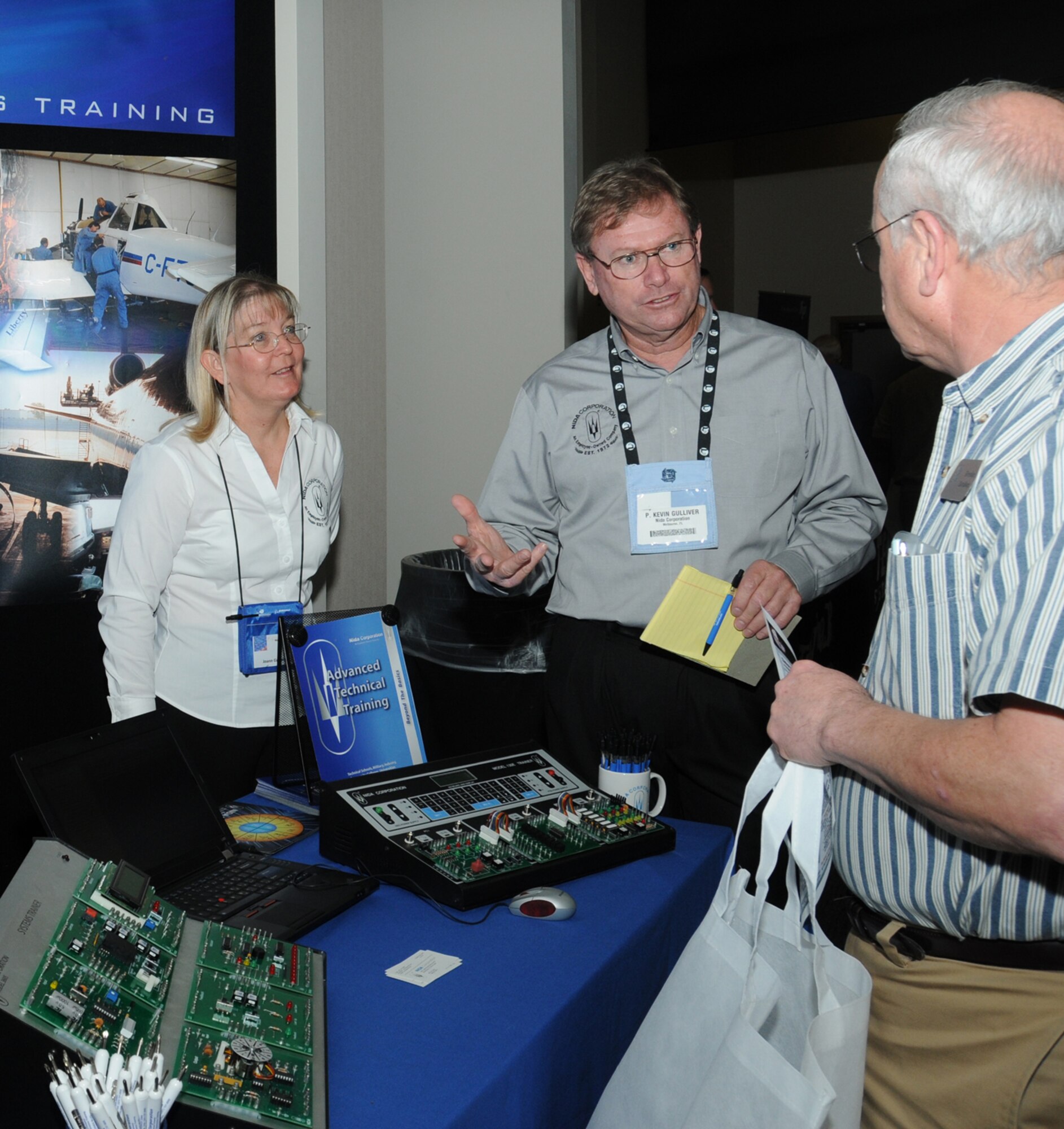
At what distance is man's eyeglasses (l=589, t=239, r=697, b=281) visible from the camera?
2074 mm

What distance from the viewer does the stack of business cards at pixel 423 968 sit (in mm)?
1283

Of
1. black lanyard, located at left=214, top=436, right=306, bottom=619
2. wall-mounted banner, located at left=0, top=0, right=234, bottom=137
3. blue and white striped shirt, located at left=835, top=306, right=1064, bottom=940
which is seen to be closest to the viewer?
blue and white striped shirt, located at left=835, top=306, right=1064, bottom=940

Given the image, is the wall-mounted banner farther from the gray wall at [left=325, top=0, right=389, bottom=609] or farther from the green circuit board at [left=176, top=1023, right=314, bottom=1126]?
the green circuit board at [left=176, top=1023, right=314, bottom=1126]

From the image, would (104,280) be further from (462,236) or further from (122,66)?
(462,236)

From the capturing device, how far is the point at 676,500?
212cm

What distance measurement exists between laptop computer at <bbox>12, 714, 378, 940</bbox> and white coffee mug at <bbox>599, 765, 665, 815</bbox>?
0.51m

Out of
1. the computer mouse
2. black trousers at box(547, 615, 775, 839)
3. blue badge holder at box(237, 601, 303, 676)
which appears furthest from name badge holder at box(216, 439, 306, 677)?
the computer mouse

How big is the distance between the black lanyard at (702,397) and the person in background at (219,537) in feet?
2.75

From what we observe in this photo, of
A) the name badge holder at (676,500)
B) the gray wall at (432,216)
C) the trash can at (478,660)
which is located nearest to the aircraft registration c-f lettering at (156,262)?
the gray wall at (432,216)

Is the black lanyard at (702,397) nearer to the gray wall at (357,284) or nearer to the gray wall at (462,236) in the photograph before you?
the gray wall at (462,236)

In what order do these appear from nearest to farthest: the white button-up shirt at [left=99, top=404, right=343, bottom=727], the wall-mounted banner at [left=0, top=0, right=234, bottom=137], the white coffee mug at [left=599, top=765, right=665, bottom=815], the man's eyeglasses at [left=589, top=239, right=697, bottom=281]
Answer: the white coffee mug at [left=599, top=765, right=665, bottom=815] → the man's eyeglasses at [left=589, top=239, right=697, bottom=281] → the white button-up shirt at [left=99, top=404, right=343, bottom=727] → the wall-mounted banner at [left=0, top=0, right=234, bottom=137]

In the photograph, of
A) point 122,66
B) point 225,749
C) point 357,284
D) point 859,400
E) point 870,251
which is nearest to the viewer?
point 870,251

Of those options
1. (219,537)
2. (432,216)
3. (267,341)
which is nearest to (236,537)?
(219,537)

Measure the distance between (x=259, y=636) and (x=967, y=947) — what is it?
5.51 ft
